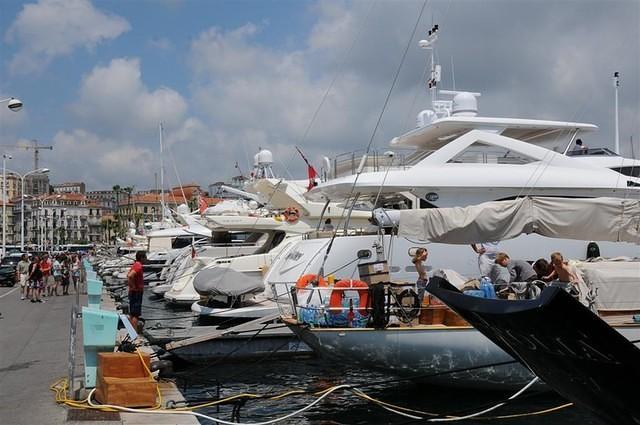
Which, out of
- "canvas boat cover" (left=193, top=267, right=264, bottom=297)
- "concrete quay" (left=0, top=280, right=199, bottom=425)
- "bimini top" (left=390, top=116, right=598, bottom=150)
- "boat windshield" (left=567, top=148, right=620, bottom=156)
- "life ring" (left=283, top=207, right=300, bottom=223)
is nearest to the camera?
"concrete quay" (left=0, top=280, right=199, bottom=425)

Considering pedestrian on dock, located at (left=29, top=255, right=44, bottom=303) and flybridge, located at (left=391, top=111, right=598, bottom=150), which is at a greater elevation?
flybridge, located at (left=391, top=111, right=598, bottom=150)

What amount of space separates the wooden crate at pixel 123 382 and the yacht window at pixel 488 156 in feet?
34.0

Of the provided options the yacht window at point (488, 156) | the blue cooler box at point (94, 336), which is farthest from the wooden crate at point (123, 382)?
the yacht window at point (488, 156)

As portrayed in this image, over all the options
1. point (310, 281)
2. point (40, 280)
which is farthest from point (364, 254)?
point (40, 280)

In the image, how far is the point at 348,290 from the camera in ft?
38.5

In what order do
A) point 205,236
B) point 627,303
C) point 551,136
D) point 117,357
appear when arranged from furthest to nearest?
point 205,236, point 551,136, point 627,303, point 117,357

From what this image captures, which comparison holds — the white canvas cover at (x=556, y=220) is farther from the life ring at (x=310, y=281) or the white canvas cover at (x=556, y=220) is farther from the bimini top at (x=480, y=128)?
the bimini top at (x=480, y=128)

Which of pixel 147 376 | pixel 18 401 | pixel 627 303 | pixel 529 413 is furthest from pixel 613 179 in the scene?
pixel 18 401

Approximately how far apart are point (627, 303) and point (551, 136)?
9.47 m

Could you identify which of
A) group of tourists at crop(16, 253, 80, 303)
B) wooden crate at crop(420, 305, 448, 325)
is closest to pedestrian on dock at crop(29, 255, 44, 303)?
group of tourists at crop(16, 253, 80, 303)

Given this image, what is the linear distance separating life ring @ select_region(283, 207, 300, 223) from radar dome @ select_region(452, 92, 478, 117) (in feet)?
24.9

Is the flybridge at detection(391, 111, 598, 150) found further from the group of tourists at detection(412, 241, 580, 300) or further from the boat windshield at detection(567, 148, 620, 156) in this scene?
the group of tourists at detection(412, 241, 580, 300)

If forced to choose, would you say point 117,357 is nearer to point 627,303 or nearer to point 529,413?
point 529,413

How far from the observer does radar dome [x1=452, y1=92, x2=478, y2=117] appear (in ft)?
66.8
